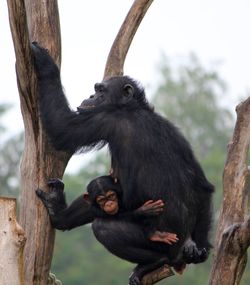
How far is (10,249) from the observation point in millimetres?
7109

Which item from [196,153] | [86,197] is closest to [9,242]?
[86,197]

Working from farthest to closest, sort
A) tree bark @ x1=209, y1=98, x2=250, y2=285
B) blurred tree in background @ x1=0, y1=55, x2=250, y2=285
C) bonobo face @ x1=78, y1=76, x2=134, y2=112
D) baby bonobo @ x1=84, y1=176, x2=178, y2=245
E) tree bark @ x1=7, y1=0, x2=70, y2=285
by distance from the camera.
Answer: blurred tree in background @ x1=0, y1=55, x2=250, y2=285, bonobo face @ x1=78, y1=76, x2=134, y2=112, baby bonobo @ x1=84, y1=176, x2=178, y2=245, tree bark @ x1=7, y1=0, x2=70, y2=285, tree bark @ x1=209, y1=98, x2=250, y2=285

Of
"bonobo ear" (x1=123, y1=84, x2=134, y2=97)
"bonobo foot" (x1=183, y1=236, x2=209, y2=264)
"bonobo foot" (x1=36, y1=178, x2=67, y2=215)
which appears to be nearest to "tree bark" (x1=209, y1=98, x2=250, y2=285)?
"bonobo foot" (x1=183, y1=236, x2=209, y2=264)

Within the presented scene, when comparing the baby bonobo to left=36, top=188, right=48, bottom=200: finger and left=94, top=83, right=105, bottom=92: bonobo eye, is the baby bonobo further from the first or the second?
left=94, top=83, right=105, bottom=92: bonobo eye

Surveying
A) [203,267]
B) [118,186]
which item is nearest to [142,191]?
[118,186]

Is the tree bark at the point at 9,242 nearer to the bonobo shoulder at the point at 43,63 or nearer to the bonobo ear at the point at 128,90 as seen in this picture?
the bonobo shoulder at the point at 43,63

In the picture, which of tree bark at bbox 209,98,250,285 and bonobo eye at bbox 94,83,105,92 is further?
bonobo eye at bbox 94,83,105,92

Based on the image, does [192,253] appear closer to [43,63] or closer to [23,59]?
[43,63]

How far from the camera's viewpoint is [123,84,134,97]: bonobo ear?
894 cm

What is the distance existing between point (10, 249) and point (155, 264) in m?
1.74

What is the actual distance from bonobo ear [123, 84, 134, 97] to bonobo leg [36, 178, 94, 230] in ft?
3.39

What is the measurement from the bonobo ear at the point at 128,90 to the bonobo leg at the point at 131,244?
3.99 feet

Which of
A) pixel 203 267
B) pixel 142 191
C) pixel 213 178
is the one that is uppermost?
pixel 213 178

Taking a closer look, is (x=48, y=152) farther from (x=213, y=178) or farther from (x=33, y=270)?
(x=213, y=178)
